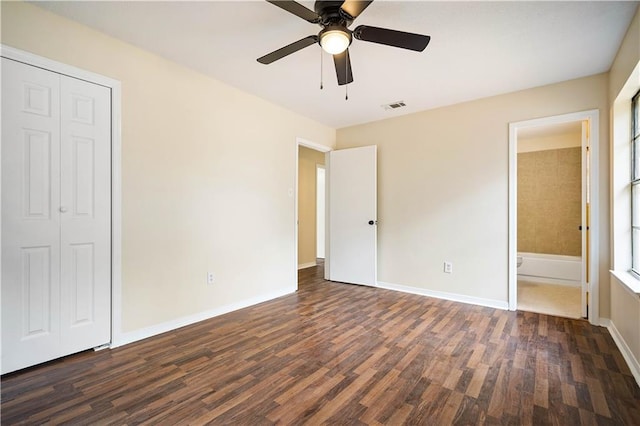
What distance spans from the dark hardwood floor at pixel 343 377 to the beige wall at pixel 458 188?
2.84ft

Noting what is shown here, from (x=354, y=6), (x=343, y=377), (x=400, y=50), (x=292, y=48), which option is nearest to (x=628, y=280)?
(x=343, y=377)

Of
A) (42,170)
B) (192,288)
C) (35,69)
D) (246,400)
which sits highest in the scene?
(35,69)

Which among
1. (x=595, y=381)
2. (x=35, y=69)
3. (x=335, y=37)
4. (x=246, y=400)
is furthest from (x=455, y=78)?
(x=35, y=69)

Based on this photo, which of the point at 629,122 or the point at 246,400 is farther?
the point at 629,122

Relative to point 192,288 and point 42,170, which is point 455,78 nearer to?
point 192,288

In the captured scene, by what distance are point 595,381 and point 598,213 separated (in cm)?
177

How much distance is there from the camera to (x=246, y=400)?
179cm

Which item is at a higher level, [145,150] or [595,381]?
[145,150]

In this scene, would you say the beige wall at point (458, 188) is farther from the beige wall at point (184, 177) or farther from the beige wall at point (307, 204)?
the beige wall at point (307, 204)

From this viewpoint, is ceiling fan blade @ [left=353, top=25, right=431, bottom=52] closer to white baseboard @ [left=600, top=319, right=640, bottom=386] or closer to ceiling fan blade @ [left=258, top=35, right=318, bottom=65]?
ceiling fan blade @ [left=258, top=35, right=318, bottom=65]

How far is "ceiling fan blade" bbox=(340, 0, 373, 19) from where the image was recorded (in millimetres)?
1686

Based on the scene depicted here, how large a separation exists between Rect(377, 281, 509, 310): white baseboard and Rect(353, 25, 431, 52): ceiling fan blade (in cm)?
308

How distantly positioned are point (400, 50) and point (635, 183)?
234 cm

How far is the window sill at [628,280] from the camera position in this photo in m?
2.16
